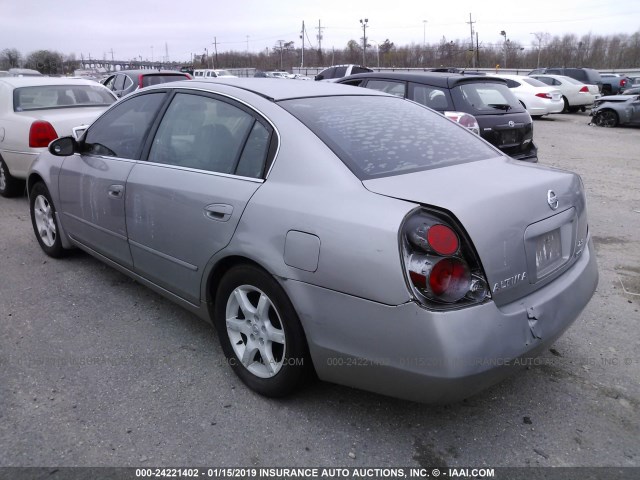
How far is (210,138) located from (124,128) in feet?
3.47

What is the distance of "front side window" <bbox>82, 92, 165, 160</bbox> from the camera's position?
3.66m

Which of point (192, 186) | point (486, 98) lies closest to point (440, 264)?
point (192, 186)

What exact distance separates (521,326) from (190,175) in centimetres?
194

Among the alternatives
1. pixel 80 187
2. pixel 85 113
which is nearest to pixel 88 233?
pixel 80 187

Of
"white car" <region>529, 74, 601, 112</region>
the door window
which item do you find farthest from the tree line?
the door window

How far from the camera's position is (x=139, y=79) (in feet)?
44.2

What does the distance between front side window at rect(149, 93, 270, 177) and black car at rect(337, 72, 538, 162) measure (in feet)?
13.5

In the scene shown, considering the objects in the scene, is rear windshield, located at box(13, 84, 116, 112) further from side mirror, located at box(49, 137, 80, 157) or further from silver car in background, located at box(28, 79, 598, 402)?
silver car in background, located at box(28, 79, 598, 402)

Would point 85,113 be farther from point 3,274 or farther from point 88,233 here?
point 88,233

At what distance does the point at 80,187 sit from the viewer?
13.4ft

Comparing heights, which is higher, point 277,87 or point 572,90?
point 572,90

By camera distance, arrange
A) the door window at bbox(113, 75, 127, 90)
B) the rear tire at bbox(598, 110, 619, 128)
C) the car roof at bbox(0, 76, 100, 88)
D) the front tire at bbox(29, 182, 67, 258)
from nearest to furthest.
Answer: the front tire at bbox(29, 182, 67, 258) → the car roof at bbox(0, 76, 100, 88) → the door window at bbox(113, 75, 127, 90) → the rear tire at bbox(598, 110, 619, 128)

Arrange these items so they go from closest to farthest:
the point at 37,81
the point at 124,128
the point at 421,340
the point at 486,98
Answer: the point at 421,340 → the point at 124,128 → the point at 486,98 → the point at 37,81

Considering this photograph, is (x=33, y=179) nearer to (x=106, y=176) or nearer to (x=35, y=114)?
(x=106, y=176)
